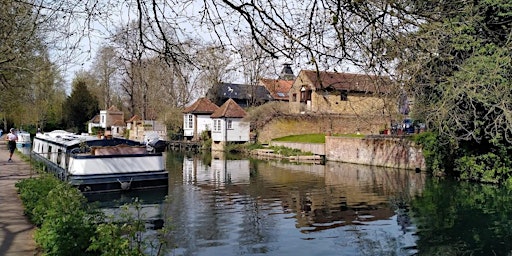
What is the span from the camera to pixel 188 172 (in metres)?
24.2

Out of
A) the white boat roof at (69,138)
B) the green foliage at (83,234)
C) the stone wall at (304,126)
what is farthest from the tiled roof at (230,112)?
the green foliage at (83,234)

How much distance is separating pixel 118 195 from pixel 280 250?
776 cm

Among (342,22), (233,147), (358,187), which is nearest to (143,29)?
(342,22)

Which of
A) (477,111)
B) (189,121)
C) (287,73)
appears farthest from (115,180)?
(189,121)

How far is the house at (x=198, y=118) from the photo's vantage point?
45688 millimetres

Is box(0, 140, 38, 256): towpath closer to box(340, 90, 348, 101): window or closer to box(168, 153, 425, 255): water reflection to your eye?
box(168, 153, 425, 255): water reflection

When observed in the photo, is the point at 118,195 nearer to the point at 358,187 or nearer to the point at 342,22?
the point at 358,187

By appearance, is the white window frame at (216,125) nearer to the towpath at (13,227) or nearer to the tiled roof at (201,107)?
the tiled roof at (201,107)

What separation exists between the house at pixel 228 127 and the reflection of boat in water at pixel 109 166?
2309cm

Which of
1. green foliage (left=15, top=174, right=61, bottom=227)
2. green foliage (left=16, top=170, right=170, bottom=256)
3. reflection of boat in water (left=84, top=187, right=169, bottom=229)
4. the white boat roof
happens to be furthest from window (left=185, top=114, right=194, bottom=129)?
green foliage (left=16, top=170, right=170, bottom=256)

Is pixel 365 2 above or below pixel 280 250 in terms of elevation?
above

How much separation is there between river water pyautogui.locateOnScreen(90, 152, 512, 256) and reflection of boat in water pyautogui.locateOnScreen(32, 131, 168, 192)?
1.23m

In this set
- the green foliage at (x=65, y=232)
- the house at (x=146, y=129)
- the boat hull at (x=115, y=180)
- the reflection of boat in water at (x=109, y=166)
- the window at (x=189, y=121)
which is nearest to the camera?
→ the green foliage at (x=65, y=232)

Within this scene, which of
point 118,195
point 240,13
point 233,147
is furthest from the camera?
point 233,147
